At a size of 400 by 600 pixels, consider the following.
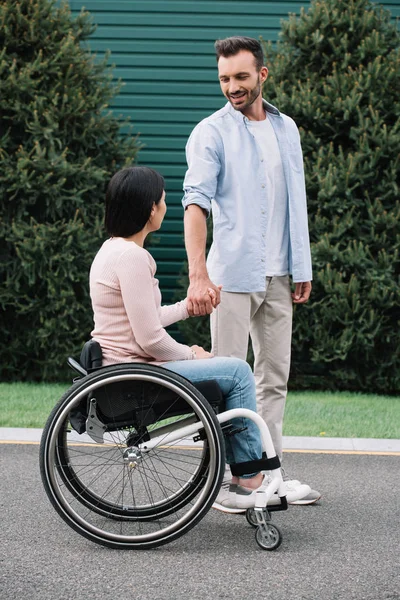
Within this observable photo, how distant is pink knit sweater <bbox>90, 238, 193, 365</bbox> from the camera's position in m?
3.77

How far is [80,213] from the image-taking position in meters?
8.29

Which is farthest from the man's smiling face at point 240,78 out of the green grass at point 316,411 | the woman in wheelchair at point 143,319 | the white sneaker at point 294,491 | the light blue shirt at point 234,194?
the green grass at point 316,411

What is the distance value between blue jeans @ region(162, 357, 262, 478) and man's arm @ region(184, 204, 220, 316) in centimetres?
25

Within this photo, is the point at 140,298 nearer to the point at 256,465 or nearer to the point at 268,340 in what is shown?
the point at 256,465

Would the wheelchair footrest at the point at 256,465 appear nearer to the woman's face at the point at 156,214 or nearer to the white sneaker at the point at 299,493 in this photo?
the white sneaker at the point at 299,493

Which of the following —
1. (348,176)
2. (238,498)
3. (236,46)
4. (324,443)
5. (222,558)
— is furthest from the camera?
(348,176)

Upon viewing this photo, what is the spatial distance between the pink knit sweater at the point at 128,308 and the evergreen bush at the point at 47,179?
4121 millimetres

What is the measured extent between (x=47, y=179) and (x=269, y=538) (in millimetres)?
4903

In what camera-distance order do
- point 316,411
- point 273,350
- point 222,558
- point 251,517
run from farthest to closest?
point 316,411
point 273,350
point 251,517
point 222,558

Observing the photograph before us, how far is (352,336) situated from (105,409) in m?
4.38

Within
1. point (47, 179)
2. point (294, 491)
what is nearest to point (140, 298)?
point (294, 491)

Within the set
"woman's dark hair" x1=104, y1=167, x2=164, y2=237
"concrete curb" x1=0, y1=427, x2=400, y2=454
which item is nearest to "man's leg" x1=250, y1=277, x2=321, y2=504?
"woman's dark hair" x1=104, y1=167, x2=164, y2=237

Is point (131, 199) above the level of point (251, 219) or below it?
above

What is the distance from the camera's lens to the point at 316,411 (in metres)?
7.16
